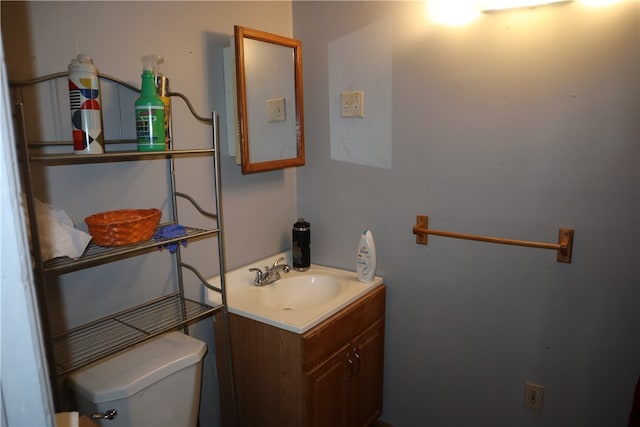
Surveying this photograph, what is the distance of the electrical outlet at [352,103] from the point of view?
6.29 ft

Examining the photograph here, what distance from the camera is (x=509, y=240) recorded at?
5.45 feet

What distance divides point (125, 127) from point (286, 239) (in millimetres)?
969

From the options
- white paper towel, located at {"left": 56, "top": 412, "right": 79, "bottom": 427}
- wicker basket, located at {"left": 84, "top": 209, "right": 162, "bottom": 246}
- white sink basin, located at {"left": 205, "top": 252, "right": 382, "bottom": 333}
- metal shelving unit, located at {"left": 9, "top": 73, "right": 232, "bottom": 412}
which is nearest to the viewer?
white paper towel, located at {"left": 56, "top": 412, "right": 79, "bottom": 427}

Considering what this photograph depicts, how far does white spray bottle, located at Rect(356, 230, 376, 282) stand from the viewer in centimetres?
191

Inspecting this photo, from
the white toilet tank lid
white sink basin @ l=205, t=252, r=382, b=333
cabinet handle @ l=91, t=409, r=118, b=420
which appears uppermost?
white sink basin @ l=205, t=252, r=382, b=333

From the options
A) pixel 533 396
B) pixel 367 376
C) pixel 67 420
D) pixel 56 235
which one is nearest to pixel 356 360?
pixel 367 376

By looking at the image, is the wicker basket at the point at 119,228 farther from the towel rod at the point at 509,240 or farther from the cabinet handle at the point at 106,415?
the towel rod at the point at 509,240

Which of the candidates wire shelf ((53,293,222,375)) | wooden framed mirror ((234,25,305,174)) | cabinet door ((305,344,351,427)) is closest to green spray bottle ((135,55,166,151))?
wooden framed mirror ((234,25,305,174))

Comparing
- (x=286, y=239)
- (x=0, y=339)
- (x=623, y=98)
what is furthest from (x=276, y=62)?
(x=0, y=339)

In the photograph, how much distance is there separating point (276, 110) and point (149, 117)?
2.26 ft

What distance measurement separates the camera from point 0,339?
42 cm

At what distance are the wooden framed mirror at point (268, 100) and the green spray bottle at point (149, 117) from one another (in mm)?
431

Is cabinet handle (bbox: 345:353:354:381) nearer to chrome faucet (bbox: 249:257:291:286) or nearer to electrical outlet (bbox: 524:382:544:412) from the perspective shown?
chrome faucet (bbox: 249:257:291:286)

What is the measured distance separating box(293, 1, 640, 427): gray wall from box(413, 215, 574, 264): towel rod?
26 mm
